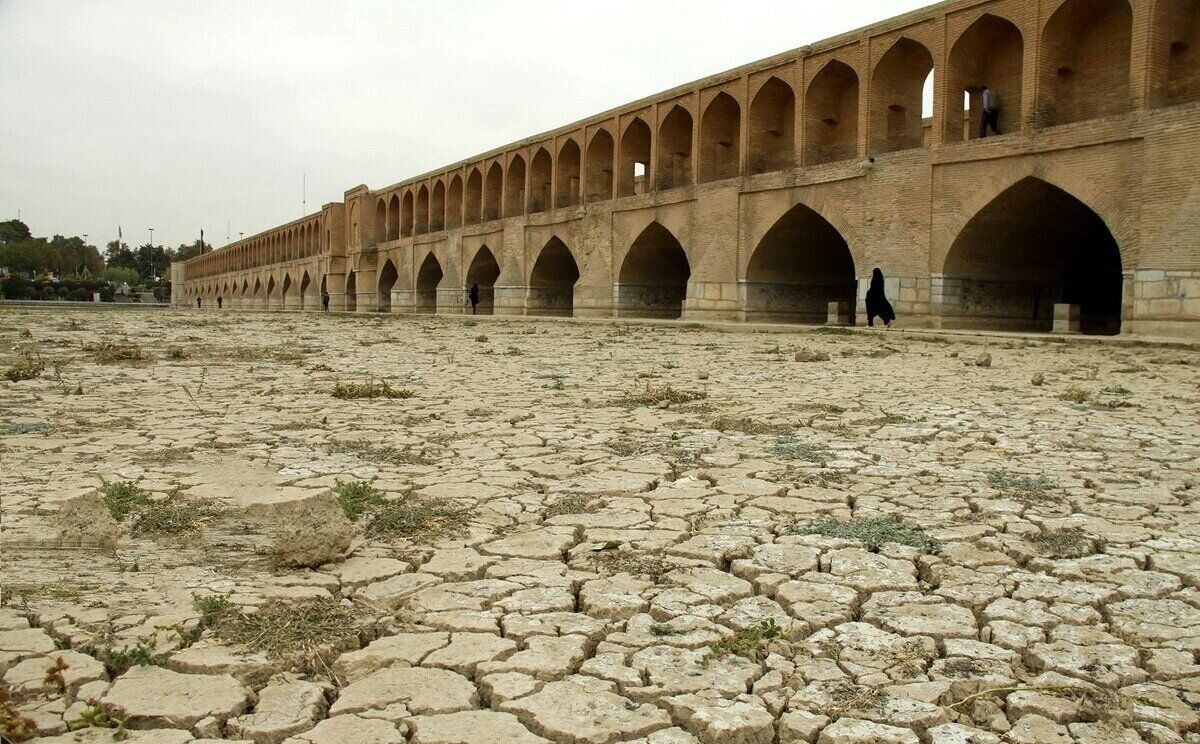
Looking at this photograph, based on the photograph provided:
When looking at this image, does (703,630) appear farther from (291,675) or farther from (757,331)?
(757,331)

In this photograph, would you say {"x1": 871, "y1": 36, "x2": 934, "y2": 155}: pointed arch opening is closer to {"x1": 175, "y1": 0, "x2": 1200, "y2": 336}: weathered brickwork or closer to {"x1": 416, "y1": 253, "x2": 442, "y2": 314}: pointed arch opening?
{"x1": 175, "y1": 0, "x2": 1200, "y2": 336}: weathered brickwork

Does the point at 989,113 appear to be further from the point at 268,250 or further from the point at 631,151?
the point at 268,250

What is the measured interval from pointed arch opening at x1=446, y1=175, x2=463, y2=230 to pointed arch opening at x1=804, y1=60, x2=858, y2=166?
16.6m

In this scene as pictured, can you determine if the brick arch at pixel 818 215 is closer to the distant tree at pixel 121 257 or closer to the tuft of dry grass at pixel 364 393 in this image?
the tuft of dry grass at pixel 364 393

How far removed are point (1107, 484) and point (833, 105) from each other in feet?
53.1

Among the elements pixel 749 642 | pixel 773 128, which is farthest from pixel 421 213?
pixel 749 642

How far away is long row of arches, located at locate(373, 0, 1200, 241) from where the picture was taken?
1413cm

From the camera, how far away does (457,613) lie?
7.29ft

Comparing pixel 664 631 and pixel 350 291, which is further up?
pixel 350 291

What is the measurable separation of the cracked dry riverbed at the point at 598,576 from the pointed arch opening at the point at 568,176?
21.3 metres

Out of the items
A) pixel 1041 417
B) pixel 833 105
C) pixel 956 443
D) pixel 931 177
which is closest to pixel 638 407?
pixel 956 443

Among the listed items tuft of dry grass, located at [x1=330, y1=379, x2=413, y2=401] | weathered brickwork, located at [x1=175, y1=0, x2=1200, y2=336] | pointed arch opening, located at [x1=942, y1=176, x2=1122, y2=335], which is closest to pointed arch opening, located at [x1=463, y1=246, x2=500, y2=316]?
weathered brickwork, located at [x1=175, y1=0, x2=1200, y2=336]

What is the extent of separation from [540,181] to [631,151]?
16.0 ft

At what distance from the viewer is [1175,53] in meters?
14.0
